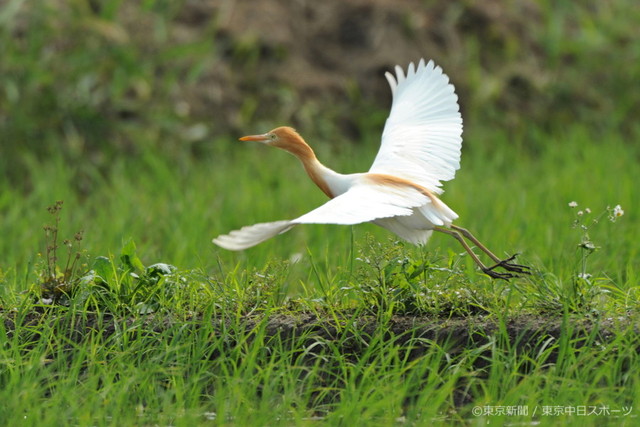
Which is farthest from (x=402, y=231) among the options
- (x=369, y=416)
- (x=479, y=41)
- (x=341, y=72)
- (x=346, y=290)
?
(x=479, y=41)

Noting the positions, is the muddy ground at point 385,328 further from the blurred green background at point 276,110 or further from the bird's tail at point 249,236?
the blurred green background at point 276,110

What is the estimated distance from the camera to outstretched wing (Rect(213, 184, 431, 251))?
299 cm

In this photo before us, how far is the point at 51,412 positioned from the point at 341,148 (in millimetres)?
5762

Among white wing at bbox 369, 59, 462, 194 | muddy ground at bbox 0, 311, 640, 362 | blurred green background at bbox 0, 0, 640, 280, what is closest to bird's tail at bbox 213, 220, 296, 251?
muddy ground at bbox 0, 311, 640, 362

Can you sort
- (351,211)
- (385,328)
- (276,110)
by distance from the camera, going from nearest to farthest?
(351,211), (385,328), (276,110)

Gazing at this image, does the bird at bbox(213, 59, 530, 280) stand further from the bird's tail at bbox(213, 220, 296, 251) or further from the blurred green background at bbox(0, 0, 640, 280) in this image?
the blurred green background at bbox(0, 0, 640, 280)

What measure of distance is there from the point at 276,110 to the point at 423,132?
4.69m

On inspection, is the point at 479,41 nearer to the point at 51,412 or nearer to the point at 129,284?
the point at 129,284

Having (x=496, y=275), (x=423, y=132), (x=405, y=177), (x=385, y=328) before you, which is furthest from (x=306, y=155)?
(x=496, y=275)

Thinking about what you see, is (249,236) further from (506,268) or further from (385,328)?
(506,268)

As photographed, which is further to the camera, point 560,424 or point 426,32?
point 426,32

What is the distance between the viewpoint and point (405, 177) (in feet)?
12.8

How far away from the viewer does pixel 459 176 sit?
738 cm

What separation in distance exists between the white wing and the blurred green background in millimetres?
882
